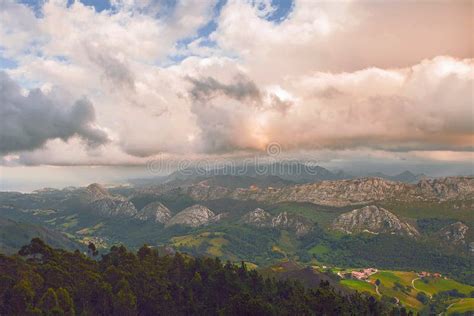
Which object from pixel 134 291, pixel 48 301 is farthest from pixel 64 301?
pixel 134 291

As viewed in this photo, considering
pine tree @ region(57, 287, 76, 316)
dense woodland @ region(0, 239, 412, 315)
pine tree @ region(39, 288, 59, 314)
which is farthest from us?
dense woodland @ region(0, 239, 412, 315)

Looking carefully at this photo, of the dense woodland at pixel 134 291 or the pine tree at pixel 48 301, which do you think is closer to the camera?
the pine tree at pixel 48 301

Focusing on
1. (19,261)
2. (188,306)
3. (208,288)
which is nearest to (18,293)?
(19,261)

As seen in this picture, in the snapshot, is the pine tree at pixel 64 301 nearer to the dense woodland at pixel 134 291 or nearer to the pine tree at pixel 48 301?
the dense woodland at pixel 134 291

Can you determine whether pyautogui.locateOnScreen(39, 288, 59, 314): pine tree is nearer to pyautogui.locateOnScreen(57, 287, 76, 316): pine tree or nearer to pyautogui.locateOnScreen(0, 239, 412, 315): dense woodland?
pyautogui.locateOnScreen(0, 239, 412, 315): dense woodland

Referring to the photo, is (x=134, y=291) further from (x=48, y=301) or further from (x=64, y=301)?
(x=48, y=301)

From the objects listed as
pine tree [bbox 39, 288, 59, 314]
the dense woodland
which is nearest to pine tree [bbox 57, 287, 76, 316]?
the dense woodland

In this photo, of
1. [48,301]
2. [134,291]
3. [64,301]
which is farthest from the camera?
[134,291]

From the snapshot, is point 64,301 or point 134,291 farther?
point 134,291

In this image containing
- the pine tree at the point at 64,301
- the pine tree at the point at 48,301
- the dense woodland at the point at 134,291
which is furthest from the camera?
the dense woodland at the point at 134,291

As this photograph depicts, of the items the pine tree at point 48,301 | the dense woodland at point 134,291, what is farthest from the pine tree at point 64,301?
Answer: the pine tree at point 48,301
